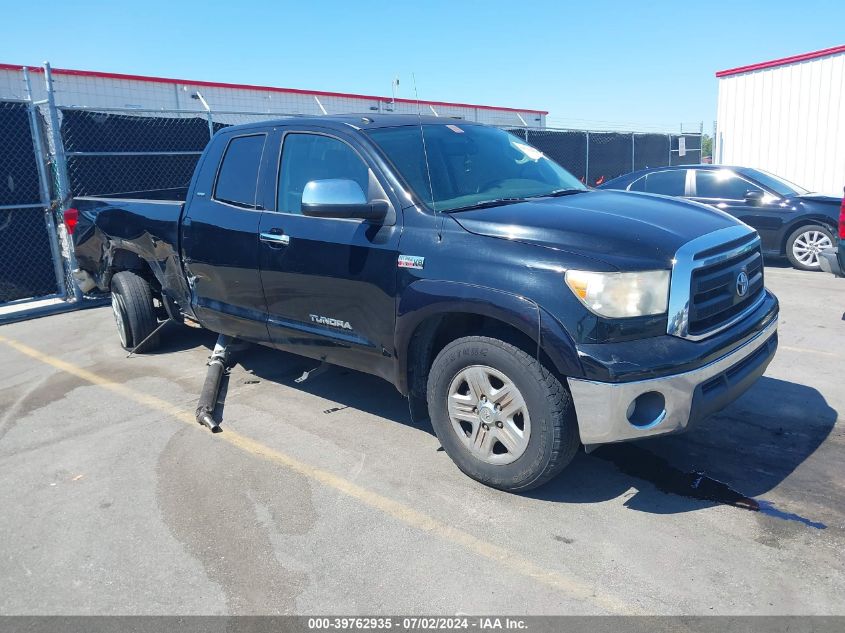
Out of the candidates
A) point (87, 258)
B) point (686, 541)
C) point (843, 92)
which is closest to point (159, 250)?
point (87, 258)

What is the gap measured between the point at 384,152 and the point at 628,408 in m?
2.08

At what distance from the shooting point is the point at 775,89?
1722 cm

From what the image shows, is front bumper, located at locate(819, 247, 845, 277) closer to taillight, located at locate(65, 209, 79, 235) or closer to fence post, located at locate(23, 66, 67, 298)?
taillight, located at locate(65, 209, 79, 235)

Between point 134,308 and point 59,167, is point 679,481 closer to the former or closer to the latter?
point 134,308

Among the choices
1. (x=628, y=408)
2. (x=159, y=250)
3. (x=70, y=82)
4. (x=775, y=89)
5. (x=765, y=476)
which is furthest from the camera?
(x=70, y=82)

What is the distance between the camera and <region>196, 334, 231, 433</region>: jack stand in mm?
4852

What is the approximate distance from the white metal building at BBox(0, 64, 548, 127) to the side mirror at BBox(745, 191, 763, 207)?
25.6ft

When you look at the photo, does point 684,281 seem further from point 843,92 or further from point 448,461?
point 843,92

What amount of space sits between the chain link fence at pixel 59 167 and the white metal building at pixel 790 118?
535 inches

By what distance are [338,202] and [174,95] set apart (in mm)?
21569

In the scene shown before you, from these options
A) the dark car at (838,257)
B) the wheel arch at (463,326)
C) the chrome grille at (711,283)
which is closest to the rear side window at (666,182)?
the dark car at (838,257)

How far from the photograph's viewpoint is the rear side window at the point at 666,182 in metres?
10.6

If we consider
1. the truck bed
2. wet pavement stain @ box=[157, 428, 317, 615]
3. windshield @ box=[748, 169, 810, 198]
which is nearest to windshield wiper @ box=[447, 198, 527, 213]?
wet pavement stain @ box=[157, 428, 317, 615]

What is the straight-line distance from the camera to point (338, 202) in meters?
3.87
